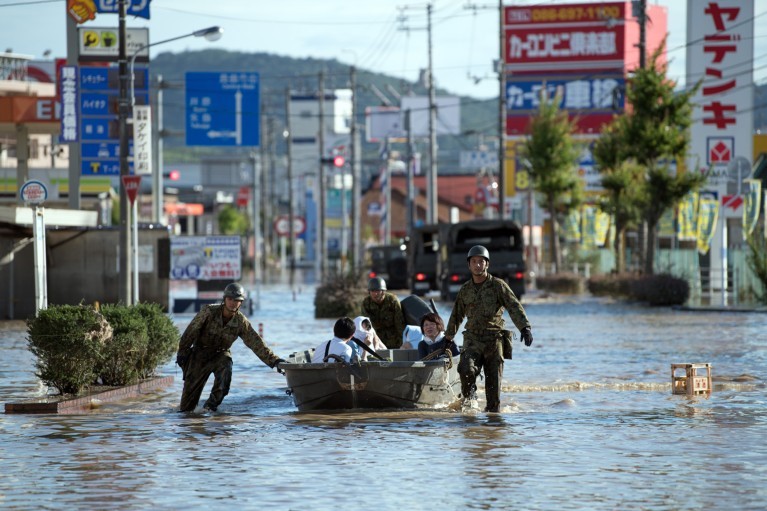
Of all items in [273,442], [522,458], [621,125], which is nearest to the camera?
[522,458]

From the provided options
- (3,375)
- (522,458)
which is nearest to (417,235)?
(3,375)

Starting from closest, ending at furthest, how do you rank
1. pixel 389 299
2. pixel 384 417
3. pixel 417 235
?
pixel 384 417 < pixel 389 299 < pixel 417 235

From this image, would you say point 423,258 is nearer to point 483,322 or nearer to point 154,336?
point 154,336

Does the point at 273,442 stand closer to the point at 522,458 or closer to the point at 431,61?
the point at 522,458

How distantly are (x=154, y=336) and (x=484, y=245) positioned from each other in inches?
1259

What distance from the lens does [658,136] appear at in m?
47.8

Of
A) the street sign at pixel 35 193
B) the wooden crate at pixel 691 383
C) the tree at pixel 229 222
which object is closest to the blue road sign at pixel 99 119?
the street sign at pixel 35 193

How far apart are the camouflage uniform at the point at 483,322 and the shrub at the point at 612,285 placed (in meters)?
33.4

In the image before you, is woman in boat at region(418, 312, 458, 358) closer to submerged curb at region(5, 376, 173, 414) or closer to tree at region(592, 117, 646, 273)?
submerged curb at region(5, 376, 173, 414)

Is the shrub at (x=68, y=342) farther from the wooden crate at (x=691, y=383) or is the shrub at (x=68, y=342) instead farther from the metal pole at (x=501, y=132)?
the metal pole at (x=501, y=132)

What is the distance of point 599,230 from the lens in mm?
71312

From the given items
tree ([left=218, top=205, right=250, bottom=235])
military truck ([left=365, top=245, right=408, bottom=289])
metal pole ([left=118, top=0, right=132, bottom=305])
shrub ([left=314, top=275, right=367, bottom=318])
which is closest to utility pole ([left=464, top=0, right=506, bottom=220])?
military truck ([left=365, top=245, right=408, bottom=289])

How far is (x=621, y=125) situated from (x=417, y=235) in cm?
1223

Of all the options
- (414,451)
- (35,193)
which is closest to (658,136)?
(35,193)
